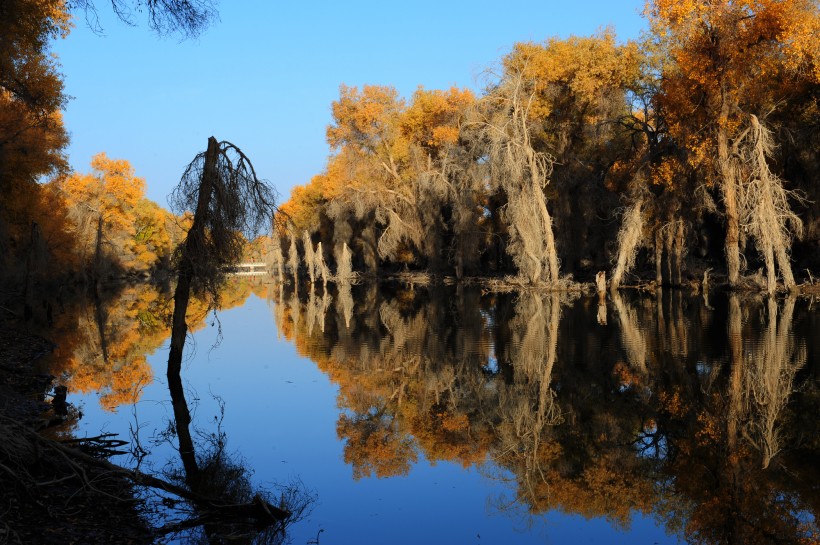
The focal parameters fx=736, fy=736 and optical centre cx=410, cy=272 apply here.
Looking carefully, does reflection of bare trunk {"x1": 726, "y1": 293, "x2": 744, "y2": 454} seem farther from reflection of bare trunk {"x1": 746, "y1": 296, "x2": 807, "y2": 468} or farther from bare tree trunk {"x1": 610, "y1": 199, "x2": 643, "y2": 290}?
bare tree trunk {"x1": 610, "y1": 199, "x2": 643, "y2": 290}

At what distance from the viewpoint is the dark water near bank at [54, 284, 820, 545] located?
23.0ft

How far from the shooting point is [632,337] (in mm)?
17578

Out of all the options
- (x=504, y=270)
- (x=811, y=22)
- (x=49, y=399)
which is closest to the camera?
(x=49, y=399)

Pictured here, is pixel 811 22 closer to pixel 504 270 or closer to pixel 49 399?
pixel 49 399

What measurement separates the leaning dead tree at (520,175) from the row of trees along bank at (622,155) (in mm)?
87

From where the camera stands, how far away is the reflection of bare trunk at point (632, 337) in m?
14.4

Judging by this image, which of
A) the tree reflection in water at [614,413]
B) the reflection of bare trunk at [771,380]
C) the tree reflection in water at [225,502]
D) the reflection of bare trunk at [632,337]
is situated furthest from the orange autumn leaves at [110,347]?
the reflection of bare trunk at [771,380]

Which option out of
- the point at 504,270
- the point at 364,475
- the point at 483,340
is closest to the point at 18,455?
the point at 364,475

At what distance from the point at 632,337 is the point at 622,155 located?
21.8 meters

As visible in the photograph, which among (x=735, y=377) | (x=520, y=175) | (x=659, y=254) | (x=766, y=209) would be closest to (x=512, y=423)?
(x=735, y=377)

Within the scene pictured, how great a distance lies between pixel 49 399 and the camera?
1229 centimetres

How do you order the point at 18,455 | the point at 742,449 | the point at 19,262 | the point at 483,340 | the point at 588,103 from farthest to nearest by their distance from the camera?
1. the point at 588,103
2. the point at 19,262
3. the point at 483,340
4. the point at 742,449
5. the point at 18,455

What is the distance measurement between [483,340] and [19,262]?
25.0m

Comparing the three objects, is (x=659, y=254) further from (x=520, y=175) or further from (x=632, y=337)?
(x=632, y=337)
